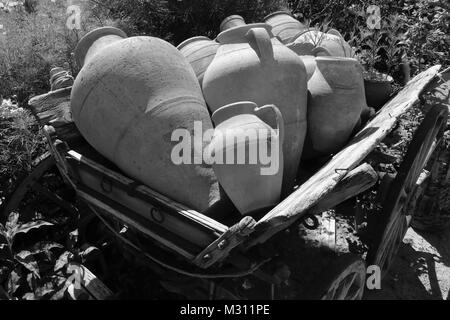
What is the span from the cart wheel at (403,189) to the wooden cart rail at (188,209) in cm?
20

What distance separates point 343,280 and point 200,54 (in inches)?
47.2

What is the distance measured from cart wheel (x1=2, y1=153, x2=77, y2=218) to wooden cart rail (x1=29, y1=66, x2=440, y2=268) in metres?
0.49

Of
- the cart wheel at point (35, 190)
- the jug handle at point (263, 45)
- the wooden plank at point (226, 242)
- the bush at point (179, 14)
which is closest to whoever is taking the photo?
the wooden plank at point (226, 242)

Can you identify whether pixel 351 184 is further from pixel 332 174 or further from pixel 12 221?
pixel 12 221

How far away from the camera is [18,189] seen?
2309 mm

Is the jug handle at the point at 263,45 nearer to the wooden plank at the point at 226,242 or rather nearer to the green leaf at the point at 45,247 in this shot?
the wooden plank at the point at 226,242

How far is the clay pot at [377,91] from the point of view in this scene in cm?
225

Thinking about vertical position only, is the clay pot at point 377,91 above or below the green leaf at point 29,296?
above

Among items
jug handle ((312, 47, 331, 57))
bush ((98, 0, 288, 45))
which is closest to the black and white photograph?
jug handle ((312, 47, 331, 57))

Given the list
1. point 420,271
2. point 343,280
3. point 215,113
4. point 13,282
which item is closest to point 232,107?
point 215,113

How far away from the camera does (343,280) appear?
1.74 metres

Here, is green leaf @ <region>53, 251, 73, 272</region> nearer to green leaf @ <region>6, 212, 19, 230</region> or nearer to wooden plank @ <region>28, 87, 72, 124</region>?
green leaf @ <region>6, 212, 19, 230</region>

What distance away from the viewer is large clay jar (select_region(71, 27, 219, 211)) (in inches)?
62.1

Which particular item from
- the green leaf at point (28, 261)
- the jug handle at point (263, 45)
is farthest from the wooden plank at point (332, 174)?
the green leaf at point (28, 261)
